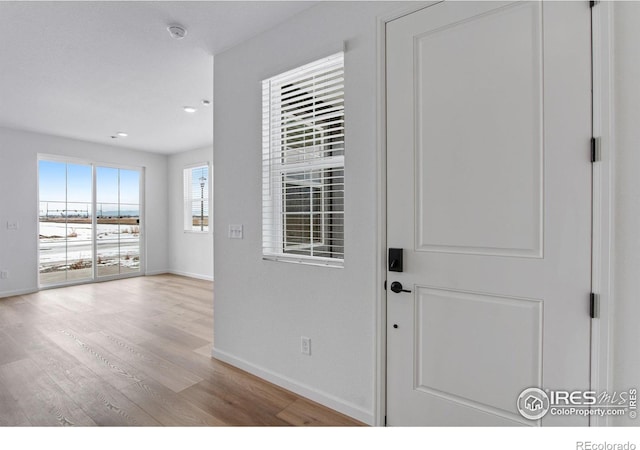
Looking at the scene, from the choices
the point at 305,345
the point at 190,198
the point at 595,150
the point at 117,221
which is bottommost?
the point at 305,345

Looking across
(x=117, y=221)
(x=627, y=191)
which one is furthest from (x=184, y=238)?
(x=627, y=191)

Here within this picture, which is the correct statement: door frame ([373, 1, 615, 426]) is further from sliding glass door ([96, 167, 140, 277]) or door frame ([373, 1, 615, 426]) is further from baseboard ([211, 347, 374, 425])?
sliding glass door ([96, 167, 140, 277])

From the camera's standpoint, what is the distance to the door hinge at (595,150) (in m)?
1.27

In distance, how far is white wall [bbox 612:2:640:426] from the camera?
4.07 feet

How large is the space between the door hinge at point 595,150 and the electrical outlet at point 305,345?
1.80 meters

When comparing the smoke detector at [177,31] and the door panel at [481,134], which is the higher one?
the smoke detector at [177,31]

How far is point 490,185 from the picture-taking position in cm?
148

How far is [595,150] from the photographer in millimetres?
1279

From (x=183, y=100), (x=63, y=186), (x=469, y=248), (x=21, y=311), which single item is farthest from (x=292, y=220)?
(x=63, y=186)

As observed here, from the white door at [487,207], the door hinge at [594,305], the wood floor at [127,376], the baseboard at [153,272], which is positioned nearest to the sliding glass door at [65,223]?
the baseboard at [153,272]

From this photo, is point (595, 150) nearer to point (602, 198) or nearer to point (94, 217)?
point (602, 198)

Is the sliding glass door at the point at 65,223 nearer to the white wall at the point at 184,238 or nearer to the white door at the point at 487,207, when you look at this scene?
the white wall at the point at 184,238

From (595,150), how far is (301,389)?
2101 mm
